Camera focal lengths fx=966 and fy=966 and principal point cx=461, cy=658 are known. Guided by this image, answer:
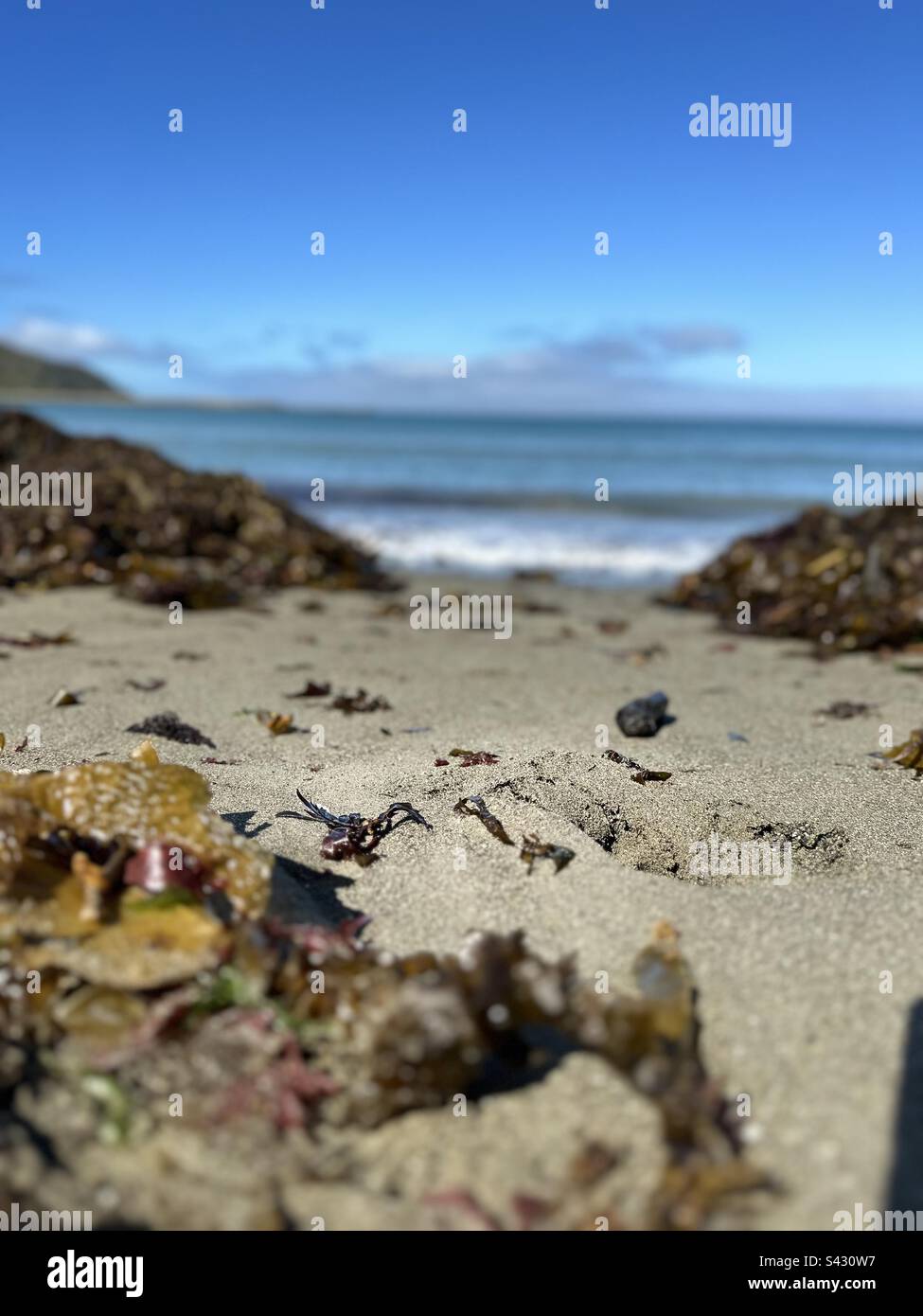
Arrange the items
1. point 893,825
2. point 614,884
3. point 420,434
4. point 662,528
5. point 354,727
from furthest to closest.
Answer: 1. point 420,434
2. point 662,528
3. point 354,727
4. point 893,825
5. point 614,884

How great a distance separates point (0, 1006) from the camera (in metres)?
1.90

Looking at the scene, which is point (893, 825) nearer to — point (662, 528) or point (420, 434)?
point (662, 528)

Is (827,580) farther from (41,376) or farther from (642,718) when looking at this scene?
(41,376)

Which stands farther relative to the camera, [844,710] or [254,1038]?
[844,710]

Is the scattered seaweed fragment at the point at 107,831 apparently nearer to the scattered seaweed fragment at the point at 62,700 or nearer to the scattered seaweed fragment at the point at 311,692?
the scattered seaweed fragment at the point at 62,700

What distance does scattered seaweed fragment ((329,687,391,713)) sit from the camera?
457 centimetres

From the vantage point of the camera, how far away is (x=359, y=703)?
4.66 m

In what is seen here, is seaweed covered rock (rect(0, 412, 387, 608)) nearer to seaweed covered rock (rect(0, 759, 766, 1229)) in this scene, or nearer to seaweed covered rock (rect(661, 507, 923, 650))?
seaweed covered rock (rect(661, 507, 923, 650))

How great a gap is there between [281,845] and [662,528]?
13.5m

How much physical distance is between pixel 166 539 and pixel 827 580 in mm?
6025

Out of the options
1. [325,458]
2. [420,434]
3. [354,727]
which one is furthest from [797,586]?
[420,434]
